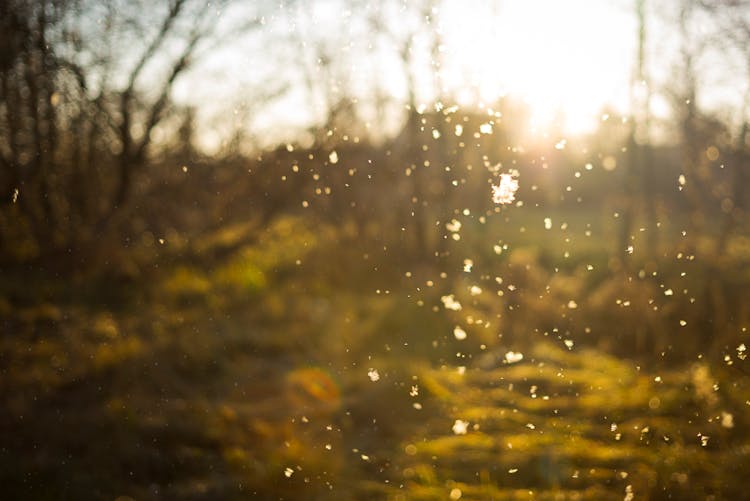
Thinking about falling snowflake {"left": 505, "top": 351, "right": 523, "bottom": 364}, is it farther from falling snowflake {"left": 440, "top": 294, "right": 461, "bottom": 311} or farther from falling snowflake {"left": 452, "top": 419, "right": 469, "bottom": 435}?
falling snowflake {"left": 452, "top": 419, "right": 469, "bottom": 435}

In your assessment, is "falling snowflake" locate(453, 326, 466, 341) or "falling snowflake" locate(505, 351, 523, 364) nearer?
"falling snowflake" locate(505, 351, 523, 364)

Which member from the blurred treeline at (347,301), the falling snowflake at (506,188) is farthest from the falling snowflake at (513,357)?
the falling snowflake at (506,188)

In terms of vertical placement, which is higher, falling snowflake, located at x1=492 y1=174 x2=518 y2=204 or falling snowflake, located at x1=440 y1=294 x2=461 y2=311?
falling snowflake, located at x1=440 y1=294 x2=461 y2=311

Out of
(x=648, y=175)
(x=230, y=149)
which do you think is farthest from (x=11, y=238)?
(x=648, y=175)

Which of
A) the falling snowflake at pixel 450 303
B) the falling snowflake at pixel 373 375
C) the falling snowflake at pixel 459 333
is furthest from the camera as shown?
the falling snowflake at pixel 450 303

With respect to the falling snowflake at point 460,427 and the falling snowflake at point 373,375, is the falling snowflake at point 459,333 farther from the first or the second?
the falling snowflake at point 460,427

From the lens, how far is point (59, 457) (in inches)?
147

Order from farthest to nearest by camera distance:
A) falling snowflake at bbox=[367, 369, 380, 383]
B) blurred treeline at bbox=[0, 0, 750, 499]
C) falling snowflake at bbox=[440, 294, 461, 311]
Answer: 1. falling snowflake at bbox=[440, 294, 461, 311]
2. falling snowflake at bbox=[367, 369, 380, 383]
3. blurred treeline at bbox=[0, 0, 750, 499]

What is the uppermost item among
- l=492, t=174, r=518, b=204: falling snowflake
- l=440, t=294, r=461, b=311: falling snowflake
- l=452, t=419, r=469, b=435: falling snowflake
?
l=440, t=294, r=461, b=311: falling snowflake

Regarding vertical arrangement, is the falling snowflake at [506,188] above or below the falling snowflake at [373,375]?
above

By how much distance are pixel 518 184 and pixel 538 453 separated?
1.46 meters

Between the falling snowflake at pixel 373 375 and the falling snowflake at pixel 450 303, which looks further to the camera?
the falling snowflake at pixel 450 303

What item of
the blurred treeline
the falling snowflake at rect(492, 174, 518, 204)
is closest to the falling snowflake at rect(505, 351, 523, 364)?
the blurred treeline

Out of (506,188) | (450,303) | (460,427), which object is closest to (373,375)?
(460,427)
